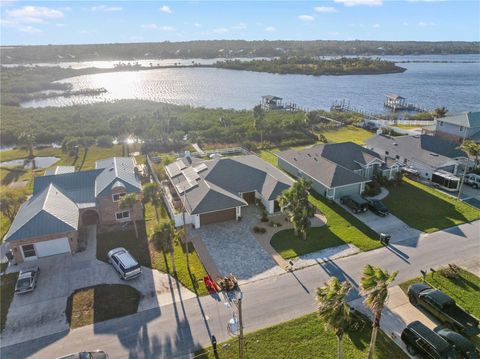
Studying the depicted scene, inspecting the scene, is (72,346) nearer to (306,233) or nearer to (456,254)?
(306,233)

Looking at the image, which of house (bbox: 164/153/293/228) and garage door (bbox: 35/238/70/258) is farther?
house (bbox: 164/153/293/228)

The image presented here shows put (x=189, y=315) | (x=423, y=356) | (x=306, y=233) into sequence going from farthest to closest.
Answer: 1. (x=306, y=233)
2. (x=189, y=315)
3. (x=423, y=356)

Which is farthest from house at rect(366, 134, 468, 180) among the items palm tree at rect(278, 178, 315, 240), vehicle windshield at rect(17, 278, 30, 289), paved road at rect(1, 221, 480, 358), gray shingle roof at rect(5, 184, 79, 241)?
vehicle windshield at rect(17, 278, 30, 289)

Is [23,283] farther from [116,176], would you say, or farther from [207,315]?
[207,315]

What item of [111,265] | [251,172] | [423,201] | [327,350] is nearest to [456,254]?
[423,201]

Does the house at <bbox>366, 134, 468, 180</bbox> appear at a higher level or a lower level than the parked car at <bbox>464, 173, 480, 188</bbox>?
higher

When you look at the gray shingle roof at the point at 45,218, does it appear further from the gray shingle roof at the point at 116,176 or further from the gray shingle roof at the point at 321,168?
the gray shingle roof at the point at 321,168

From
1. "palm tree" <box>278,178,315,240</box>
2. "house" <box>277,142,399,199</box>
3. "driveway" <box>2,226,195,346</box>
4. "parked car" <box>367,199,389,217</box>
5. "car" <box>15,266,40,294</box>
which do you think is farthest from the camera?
"house" <box>277,142,399,199</box>

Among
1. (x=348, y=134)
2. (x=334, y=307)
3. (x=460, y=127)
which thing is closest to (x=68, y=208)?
(x=334, y=307)

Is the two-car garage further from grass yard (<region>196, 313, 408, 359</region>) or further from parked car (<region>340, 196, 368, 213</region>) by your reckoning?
parked car (<region>340, 196, 368, 213</region>)
